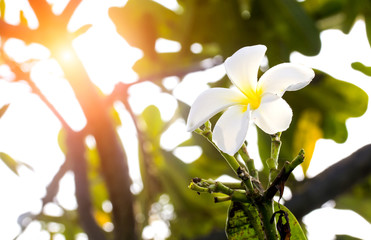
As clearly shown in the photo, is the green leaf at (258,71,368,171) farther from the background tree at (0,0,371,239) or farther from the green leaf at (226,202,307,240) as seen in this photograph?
the green leaf at (226,202,307,240)

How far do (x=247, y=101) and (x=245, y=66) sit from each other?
0.03m

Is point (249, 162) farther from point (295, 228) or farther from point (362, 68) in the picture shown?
point (362, 68)

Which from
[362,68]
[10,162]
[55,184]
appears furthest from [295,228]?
[10,162]

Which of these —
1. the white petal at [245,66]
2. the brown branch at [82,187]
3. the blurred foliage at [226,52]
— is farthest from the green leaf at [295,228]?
the brown branch at [82,187]

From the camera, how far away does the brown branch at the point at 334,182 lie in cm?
98

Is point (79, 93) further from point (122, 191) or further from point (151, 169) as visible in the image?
point (151, 169)

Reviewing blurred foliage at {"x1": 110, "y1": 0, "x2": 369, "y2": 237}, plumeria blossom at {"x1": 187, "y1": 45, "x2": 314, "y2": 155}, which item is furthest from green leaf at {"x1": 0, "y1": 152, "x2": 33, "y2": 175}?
plumeria blossom at {"x1": 187, "y1": 45, "x2": 314, "y2": 155}

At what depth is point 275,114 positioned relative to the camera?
0.35 m

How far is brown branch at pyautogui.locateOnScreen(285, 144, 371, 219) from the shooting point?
983 mm

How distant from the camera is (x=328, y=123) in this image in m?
1.30

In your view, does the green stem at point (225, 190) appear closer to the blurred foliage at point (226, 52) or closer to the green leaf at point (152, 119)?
the blurred foliage at point (226, 52)

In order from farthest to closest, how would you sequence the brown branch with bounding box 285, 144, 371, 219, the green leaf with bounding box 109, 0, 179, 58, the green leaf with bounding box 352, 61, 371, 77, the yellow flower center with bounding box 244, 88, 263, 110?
the green leaf with bounding box 109, 0, 179, 58, the green leaf with bounding box 352, 61, 371, 77, the brown branch with bounding box 285, 144, 371, 219, the yellow flower center with bounding box 244, 88, 263, 110

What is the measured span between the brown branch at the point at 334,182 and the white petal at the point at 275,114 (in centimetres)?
69

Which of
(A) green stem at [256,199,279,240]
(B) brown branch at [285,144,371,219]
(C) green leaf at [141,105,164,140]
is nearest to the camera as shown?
(A) green stem at [256,199,279,240]
